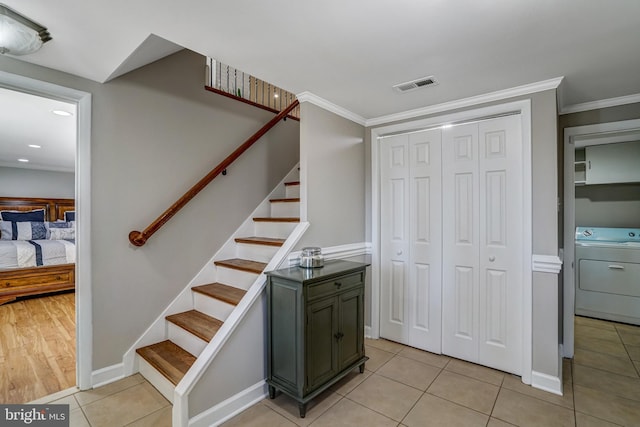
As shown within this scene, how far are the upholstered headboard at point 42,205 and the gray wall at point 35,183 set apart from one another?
10cm

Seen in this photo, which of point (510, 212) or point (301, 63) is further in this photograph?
point (510, 212)

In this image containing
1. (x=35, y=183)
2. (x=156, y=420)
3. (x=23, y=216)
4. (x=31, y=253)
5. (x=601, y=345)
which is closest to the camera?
(x=156, y=420)

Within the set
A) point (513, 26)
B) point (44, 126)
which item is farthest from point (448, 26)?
point (44, 126)

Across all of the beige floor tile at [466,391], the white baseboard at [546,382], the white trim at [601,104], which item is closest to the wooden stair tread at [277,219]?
the beige floor tile at [466,391]

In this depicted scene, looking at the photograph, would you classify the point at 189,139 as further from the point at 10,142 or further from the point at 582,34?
the point at 10,142

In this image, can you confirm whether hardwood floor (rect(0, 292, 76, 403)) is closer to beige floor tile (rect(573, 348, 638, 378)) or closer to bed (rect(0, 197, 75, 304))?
bed (rect(0, 197, 75, 304))

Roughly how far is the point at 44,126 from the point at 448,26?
13.9 ft

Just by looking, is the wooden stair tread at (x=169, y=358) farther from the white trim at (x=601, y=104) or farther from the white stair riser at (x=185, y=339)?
the white trim at (x=601, y=104)

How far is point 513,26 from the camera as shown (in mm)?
1521

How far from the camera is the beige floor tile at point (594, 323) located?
3496 mm

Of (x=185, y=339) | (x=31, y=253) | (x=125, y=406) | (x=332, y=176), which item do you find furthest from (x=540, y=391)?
(x=31, y=253)

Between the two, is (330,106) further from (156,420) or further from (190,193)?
(156,420)

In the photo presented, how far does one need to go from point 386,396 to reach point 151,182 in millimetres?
2433

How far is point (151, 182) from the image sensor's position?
242cm
